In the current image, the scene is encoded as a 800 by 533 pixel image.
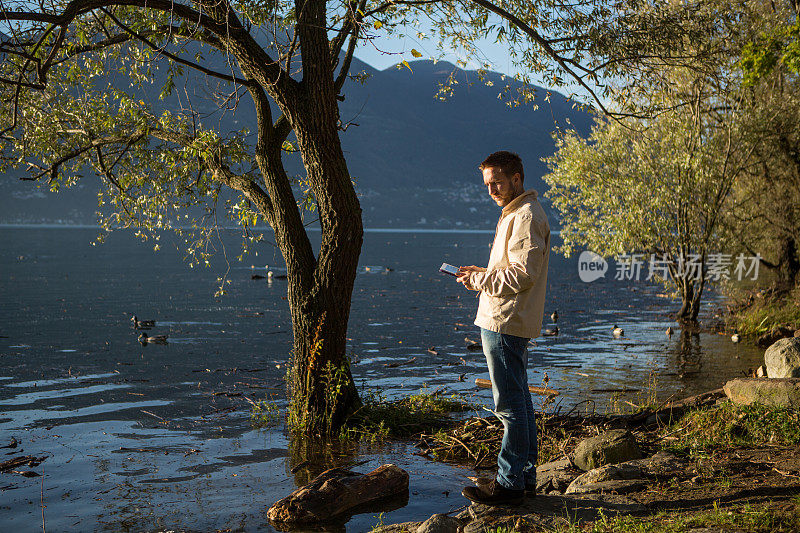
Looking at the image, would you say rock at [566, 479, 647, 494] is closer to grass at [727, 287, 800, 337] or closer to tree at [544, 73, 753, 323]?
grass at [727, 287, 800, 337]

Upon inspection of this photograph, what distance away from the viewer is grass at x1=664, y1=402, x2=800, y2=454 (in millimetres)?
7715

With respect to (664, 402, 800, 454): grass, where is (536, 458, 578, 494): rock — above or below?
below

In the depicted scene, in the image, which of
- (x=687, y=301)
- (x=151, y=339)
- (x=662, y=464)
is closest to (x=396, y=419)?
(x=662, y=464)

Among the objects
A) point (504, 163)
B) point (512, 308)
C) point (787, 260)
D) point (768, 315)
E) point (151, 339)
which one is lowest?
point (151, 339)

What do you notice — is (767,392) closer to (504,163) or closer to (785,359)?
(785,359)

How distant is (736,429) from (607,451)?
1.77m

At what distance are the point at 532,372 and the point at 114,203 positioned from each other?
10.5 m

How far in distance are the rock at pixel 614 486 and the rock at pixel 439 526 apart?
5.17ft

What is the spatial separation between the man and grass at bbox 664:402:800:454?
8.92 feet

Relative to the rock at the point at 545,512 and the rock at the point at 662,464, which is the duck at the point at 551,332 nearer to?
the rock at the point at 662,464

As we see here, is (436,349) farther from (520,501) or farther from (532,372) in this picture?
(520,501)

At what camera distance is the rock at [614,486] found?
6430 mm

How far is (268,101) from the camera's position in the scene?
1041 centimetres

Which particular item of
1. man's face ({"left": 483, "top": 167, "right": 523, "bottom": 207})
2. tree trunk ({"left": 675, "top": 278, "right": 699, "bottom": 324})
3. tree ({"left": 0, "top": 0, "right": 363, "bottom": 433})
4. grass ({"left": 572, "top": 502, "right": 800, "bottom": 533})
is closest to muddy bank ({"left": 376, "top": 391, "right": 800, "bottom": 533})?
grass ({"left": 572, "top": 502, "right": 800, "bottom": 533})
